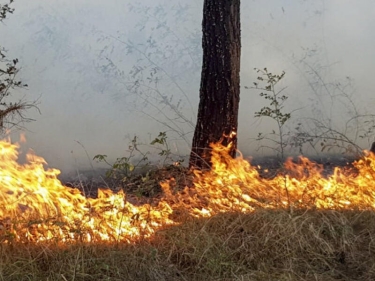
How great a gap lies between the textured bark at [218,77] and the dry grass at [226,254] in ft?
4.03

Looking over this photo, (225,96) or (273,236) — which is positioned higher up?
(225,96)

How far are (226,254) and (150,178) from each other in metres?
1.49

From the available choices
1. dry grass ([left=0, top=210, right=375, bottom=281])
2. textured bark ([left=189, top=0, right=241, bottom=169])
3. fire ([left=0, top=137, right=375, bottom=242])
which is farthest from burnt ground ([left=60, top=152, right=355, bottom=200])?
dry grass ([left=0, top=210, right=375, bottom=281])

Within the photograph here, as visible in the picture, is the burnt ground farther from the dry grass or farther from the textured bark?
the dry grass

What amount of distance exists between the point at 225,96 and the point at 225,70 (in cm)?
19

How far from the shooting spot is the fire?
301 cm

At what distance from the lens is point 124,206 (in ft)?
10.5

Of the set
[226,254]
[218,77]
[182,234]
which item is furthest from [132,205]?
[218,77]

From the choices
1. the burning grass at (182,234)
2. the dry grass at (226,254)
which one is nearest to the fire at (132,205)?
the burning grass at (182,234)

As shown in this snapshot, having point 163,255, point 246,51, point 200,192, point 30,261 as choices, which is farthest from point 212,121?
point 30,261

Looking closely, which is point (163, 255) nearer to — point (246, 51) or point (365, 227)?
point (365, 227)

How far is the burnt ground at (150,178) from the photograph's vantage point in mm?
3871

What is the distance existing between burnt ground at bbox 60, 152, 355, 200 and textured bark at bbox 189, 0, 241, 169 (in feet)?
0.85

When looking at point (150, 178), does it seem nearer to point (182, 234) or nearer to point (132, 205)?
point (132, 205)
